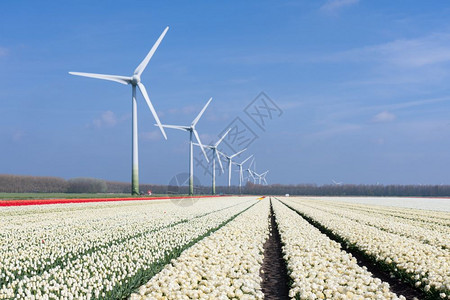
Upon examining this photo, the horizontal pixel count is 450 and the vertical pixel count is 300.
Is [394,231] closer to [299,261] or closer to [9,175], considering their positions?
[299,261]

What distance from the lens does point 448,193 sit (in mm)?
167875

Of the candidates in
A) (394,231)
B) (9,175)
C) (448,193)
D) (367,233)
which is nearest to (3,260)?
(367,233)

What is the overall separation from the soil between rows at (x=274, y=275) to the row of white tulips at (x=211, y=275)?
→ 366 mm

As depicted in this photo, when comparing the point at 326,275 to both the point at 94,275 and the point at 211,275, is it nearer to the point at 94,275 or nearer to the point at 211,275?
the point at 211,275

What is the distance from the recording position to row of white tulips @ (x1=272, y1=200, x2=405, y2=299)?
8188 millimetres

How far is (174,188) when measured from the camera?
4473 inches

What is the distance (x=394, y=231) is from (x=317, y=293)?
1388 cm

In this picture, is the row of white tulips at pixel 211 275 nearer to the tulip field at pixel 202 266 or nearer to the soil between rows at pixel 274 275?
the tulip field at pixel 202 266

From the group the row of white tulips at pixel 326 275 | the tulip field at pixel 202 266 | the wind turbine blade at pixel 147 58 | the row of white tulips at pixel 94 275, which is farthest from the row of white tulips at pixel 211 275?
the wind turbine blade at pixel 147 58

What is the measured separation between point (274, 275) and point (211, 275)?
2906 millimetres

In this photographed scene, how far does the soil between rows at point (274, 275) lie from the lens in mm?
9664

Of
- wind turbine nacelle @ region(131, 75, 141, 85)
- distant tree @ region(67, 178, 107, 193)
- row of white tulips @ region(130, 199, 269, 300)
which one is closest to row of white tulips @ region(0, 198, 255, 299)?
row of white tulips @ region(130, 199, 269, 300)

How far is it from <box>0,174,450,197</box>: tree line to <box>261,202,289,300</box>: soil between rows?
81684 mm

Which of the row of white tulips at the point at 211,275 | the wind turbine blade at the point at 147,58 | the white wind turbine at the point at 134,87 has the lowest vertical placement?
the row of white tulips at the point at 211,275
